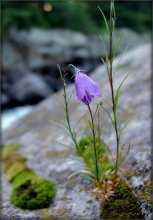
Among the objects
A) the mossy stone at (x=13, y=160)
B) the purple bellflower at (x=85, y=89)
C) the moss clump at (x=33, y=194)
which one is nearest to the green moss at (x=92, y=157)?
the moss clump at (x=33, y=194)

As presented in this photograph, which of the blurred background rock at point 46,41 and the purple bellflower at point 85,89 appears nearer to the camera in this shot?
the purple bellflower at point 85,89

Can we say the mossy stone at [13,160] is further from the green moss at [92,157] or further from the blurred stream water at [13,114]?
the blurred stream water at [13,114]

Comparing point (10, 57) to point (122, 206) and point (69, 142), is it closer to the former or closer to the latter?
point (69, 142)

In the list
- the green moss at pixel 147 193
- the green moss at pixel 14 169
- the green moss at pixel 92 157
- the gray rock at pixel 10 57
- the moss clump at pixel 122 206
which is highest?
the gray rock at pixel 10 57

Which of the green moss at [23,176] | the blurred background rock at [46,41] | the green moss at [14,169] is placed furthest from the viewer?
the blurred background rock at [46,41]

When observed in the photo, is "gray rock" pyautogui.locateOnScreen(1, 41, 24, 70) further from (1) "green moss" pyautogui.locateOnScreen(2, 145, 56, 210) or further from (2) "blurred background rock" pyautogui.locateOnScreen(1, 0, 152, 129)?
(1) "green moss" pyautogui.locateOnScreen(2, 145, 56, 210)

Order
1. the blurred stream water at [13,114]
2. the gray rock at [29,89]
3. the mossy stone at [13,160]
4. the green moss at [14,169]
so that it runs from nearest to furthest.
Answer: the green moss at [14,169] < the mossy stone at [13,160] < the blurred stream water at [13,114] < the gray rock at [29,89]

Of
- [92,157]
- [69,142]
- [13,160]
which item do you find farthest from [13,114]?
[92,157]
